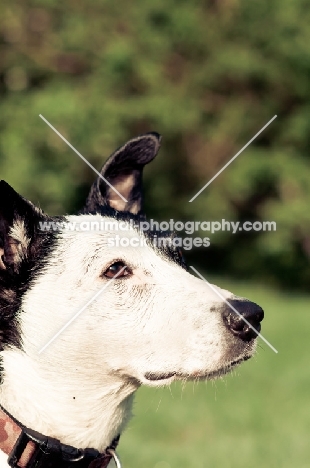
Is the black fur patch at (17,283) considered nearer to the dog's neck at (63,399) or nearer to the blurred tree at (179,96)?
the dog's neck at (63,399)

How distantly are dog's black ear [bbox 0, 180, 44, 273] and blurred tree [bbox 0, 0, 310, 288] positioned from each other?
1134 cm

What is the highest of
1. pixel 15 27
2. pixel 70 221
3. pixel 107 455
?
pixel 70 221

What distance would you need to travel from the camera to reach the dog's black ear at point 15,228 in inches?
129

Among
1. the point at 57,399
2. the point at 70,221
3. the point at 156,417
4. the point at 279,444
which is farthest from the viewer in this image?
the point at 156,417

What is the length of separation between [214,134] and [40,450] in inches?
580

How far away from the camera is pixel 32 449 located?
119 inches

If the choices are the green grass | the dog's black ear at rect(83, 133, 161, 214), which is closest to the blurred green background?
the green grass

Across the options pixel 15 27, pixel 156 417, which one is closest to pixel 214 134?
pixel 15 27

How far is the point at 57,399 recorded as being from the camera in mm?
3227

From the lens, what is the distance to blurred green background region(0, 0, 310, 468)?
49.5 feet

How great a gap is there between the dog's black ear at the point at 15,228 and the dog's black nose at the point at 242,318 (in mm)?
1013

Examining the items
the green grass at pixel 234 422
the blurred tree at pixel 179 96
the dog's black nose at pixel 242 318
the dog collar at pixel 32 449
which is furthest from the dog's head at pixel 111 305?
the blurred tree at pixel 179 96

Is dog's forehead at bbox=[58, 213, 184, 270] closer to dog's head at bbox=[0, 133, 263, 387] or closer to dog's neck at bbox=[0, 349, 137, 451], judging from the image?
dog's head at bbox=[0, 133, 263, 387]

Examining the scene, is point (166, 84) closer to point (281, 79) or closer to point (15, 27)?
point (281, 79)
